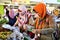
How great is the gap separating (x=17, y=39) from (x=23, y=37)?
0.09 m

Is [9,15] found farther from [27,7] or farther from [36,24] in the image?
[36,24]

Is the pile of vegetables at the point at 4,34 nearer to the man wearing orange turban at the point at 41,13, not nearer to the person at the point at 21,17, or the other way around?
the person at the point at 21,17

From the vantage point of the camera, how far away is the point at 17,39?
6.95ft

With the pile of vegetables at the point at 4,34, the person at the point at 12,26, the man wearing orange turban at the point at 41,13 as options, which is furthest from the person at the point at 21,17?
the man wearing orange turban at the point at 41,13

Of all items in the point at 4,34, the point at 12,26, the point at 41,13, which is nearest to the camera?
the point at 41,13

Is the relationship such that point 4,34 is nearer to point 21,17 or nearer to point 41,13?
point 21,17

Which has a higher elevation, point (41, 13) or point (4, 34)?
point (41, 13)

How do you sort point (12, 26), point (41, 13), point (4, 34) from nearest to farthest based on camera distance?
point (41, 13)
point (4, 34)
point (12, 26)

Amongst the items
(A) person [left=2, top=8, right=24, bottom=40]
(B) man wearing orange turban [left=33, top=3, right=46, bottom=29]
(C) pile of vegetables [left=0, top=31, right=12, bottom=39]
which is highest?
(B) man wearing orange turban [left=33, top=3, right=46, bottom=29]

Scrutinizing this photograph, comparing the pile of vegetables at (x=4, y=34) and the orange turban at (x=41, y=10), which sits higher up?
the orange turban at (x=41, y=10)

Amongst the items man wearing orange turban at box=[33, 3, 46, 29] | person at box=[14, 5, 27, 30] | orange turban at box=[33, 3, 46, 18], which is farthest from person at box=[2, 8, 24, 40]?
orange turban at box=[33, 3, 46, 18]

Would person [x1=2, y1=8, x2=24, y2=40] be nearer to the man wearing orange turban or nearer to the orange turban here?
the man wearing orange turban

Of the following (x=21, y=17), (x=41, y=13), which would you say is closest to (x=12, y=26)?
(x=21, y=17)

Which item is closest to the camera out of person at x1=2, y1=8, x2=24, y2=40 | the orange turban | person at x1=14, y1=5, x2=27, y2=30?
the orange turban
